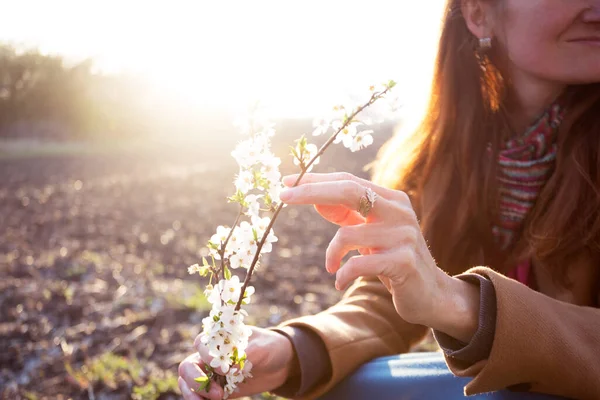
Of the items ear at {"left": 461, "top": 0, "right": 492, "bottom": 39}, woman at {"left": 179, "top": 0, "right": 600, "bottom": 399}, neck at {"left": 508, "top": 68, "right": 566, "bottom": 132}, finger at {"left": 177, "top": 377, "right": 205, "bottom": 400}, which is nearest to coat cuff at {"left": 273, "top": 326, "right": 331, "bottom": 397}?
woman at {"left": 179, "top": 0, "right": 600, "bottom": 399}

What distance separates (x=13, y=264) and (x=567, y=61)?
553 centimetres

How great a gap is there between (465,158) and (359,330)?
0.78 m

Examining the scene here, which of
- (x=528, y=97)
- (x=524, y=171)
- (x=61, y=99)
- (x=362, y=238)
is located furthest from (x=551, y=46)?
(x=61, y=99)

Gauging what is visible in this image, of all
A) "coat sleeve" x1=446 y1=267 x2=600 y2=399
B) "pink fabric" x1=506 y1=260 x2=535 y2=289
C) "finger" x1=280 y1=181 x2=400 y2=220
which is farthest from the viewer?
"pink fabric" x1=506 y1=260 x2=535 y2=289

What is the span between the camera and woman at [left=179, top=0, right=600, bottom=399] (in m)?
1.37

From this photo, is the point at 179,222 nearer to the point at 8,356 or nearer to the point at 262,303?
the point at 262,303

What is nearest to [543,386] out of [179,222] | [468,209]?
[468,209]

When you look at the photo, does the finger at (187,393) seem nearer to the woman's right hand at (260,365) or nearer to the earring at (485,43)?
the woman's right hand at (260,365)

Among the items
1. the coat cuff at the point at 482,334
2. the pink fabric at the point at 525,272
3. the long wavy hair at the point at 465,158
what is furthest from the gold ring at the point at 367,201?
the pink fabric at the point at 525,272

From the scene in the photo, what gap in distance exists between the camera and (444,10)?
91.7 inches

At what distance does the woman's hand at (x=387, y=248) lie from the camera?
1257 mm

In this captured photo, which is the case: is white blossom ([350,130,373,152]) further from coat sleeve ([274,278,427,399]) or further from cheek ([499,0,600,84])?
cheek ([499,0,600,84])

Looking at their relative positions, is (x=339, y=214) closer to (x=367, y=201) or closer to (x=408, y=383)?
(x=367, y=201)

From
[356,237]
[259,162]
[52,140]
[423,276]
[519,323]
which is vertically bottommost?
[52,140]
